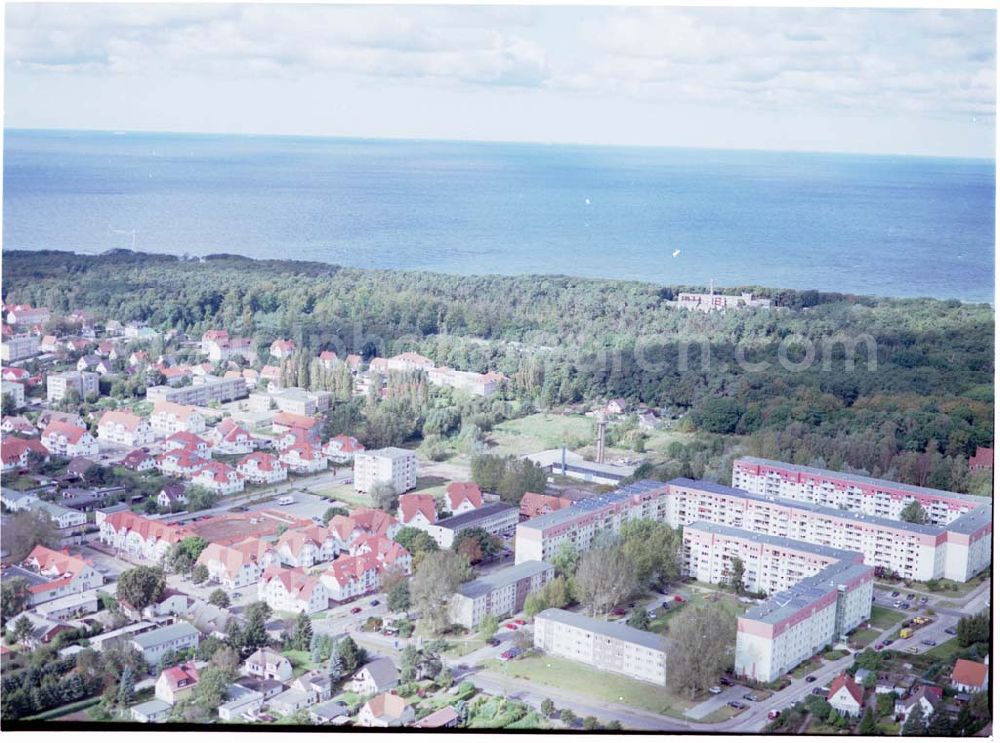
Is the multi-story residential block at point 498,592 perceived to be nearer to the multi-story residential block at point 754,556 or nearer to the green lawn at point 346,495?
the multi-story residential block at point 754,556

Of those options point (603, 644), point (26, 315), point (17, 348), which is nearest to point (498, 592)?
point (603, 644)

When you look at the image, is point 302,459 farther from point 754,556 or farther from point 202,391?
point 754,556

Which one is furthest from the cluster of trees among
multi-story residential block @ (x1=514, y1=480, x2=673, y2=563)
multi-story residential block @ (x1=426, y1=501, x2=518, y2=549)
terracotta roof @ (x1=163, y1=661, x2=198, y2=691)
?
terracotta roof @ (x1=163, y1=661, x2=198, y2=691)

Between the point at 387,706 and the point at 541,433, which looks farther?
Answer: the point at 541,433

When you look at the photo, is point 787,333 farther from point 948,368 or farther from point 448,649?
point 448,649

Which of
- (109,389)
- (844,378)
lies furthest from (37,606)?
(844,378)
